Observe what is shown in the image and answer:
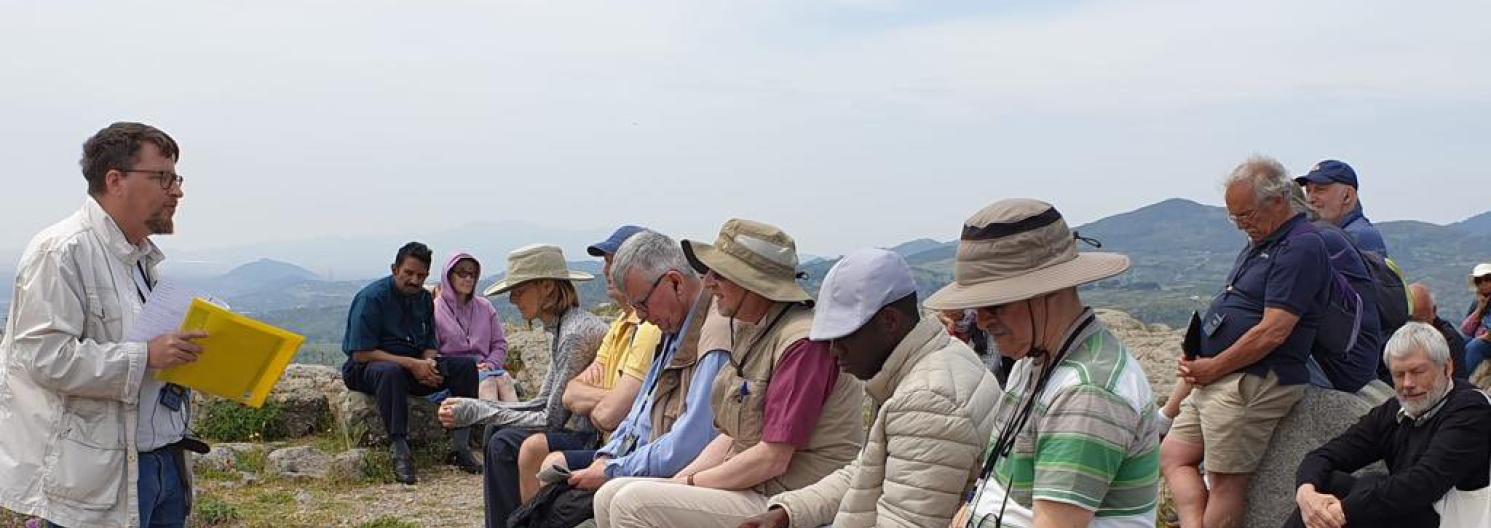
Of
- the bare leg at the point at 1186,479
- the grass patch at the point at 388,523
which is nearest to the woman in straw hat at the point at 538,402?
the grass patch at the point at 388,523

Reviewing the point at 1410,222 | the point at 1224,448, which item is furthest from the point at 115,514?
the point at 1410,222

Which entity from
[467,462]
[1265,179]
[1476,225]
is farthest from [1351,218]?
[1476,225]

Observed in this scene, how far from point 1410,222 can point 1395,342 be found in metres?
156

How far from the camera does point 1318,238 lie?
5.11 metres

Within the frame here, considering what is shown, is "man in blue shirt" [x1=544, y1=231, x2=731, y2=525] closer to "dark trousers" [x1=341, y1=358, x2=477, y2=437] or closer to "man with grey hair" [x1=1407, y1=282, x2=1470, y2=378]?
"dark trousers" [x1=341, y1=358, x2=477, y2=437]

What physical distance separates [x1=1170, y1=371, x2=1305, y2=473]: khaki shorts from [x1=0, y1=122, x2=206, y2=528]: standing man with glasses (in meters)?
3.94

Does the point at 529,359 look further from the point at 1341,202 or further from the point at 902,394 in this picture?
the point at 902,394

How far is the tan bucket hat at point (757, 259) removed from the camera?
4594 mm

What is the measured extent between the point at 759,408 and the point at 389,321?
557 cm

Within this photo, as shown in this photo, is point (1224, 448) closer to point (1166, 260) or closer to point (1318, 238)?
point (1318, 238)

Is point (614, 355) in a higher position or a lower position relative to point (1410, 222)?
higher

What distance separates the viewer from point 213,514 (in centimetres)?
777

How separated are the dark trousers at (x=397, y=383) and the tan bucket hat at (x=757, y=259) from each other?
17.0ft

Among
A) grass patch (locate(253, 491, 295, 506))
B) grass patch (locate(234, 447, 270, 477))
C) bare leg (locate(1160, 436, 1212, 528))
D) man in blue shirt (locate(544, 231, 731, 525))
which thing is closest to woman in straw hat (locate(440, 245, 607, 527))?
man in blue shirt (locate(544, 231, 731, 525))
